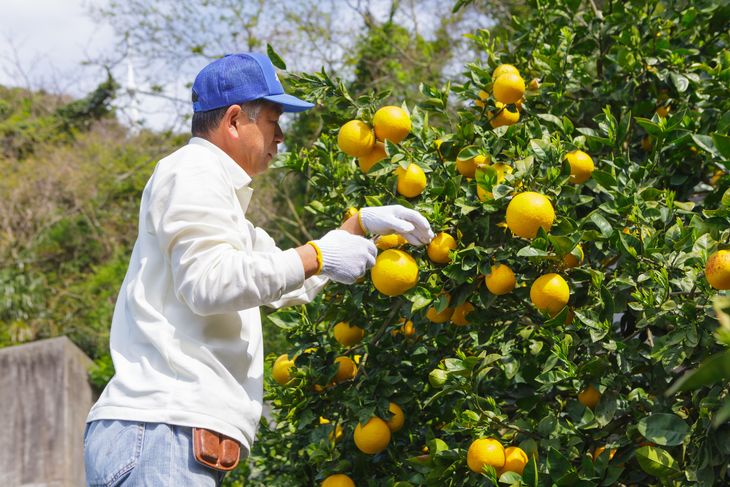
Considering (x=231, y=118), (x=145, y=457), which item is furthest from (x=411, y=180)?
Answer: (x=145, y=457)

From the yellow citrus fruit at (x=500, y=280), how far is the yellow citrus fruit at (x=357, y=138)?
1.63 feet

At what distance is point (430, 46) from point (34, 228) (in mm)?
5316

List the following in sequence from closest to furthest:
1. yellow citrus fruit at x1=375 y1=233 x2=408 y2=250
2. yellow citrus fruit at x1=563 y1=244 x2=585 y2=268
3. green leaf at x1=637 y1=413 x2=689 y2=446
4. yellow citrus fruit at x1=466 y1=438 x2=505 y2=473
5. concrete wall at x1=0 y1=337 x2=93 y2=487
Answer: green leaf at x1=637 y1=413 x2=689 y2=446
yellow citrus fruit at x1=466 y1=438 x2=505 y2=473
yellow citrus fruit at x1=563 y1=244 x2=585 y2=268
yellow citrus fruit at x1=375 y1=233 x2=408 y2=250
concrete wall at x1=0 y1=337 x2=93 y2=487

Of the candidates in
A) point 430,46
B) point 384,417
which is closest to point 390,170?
point 384,417

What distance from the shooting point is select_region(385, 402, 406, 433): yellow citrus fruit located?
2.26 meters

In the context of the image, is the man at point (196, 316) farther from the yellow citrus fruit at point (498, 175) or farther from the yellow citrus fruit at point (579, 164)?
the yellow citrus fruit at point (579, 164)

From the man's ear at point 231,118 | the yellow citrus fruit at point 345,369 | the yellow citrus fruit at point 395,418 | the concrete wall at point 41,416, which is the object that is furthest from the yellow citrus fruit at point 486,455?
the concrete wall at point 41,416

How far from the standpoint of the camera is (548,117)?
7.70 feet

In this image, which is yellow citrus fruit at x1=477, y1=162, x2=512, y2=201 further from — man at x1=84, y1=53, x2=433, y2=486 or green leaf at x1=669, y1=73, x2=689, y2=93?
green leaf at x1=669, y1=73, x2=689, y2=93

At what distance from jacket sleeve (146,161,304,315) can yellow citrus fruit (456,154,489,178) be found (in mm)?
680

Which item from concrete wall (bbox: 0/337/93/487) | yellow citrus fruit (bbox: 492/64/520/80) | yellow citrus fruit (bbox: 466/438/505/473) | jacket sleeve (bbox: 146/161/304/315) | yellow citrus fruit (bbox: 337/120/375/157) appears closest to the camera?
jacket sleeve (bbox: 146/161/304/315)

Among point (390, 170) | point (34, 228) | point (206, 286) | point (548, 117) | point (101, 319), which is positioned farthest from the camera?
point (34, 228)

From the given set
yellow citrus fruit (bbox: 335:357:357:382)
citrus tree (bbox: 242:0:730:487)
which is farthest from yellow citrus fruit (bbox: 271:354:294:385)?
yellow citrus fruit (bbox: 335:357:357:382)

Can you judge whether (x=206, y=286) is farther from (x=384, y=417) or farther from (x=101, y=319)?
(x=101, y=319)
